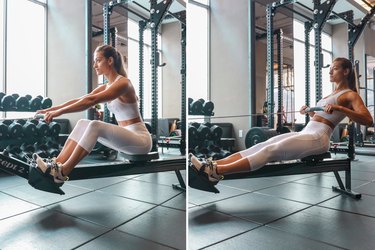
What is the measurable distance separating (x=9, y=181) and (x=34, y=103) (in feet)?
1.16

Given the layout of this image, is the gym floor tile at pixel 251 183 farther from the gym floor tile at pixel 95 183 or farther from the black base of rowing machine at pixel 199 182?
the gym floor tile at pixel 95 183

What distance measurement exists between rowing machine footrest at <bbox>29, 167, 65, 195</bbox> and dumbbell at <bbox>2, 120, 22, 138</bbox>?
0.15 m

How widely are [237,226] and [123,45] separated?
0.87 metres

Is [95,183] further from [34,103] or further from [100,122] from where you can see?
[34,103]

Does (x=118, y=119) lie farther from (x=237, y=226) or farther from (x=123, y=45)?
(x=237, y=226)

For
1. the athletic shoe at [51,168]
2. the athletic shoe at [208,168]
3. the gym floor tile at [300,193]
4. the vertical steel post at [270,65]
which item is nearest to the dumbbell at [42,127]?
the athletic shoe at [51,168]

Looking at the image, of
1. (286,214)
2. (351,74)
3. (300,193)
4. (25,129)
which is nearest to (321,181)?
(300,193)

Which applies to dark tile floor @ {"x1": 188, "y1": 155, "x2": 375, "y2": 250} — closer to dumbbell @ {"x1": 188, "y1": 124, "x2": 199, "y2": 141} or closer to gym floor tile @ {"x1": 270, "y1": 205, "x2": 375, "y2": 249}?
gym floor tile @ {"x1": 270, "y1": 205, "x2": 375, "y2": 249}

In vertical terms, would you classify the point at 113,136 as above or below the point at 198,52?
below

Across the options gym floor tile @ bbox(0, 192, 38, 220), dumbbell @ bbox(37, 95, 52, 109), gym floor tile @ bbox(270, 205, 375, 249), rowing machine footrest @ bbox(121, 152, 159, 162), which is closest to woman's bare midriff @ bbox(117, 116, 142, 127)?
rowing machine footrest @ bbox(121, 152, 159, 162)

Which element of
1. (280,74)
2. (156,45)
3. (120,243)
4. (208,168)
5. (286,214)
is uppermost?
(156,45)

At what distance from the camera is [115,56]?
3.71 ft

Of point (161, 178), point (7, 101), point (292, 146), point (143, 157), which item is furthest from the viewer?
point (161, 178)

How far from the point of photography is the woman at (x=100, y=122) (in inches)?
41.4
